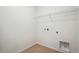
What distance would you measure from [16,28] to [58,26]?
0.55 m

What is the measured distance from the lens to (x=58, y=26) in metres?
1.23

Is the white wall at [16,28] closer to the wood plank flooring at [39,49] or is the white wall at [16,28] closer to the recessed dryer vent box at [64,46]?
the wood plank flooring at [39,49]

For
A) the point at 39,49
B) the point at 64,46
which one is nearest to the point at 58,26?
the point at 64,46

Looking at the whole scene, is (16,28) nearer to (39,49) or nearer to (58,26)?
(39,49)

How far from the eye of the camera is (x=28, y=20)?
124 cm

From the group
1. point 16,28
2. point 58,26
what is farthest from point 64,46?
point 16,28

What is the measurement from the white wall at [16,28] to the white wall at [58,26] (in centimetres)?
12

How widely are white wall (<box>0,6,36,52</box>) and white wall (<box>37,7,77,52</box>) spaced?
12cm

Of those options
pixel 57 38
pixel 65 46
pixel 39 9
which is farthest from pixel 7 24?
pixel 65 46

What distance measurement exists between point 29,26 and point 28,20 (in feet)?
→ 0.26

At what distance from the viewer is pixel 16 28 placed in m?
1.25

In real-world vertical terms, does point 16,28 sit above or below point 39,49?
above

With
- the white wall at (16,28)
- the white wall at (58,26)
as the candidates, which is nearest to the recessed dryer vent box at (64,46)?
the white wall at (58,26)
